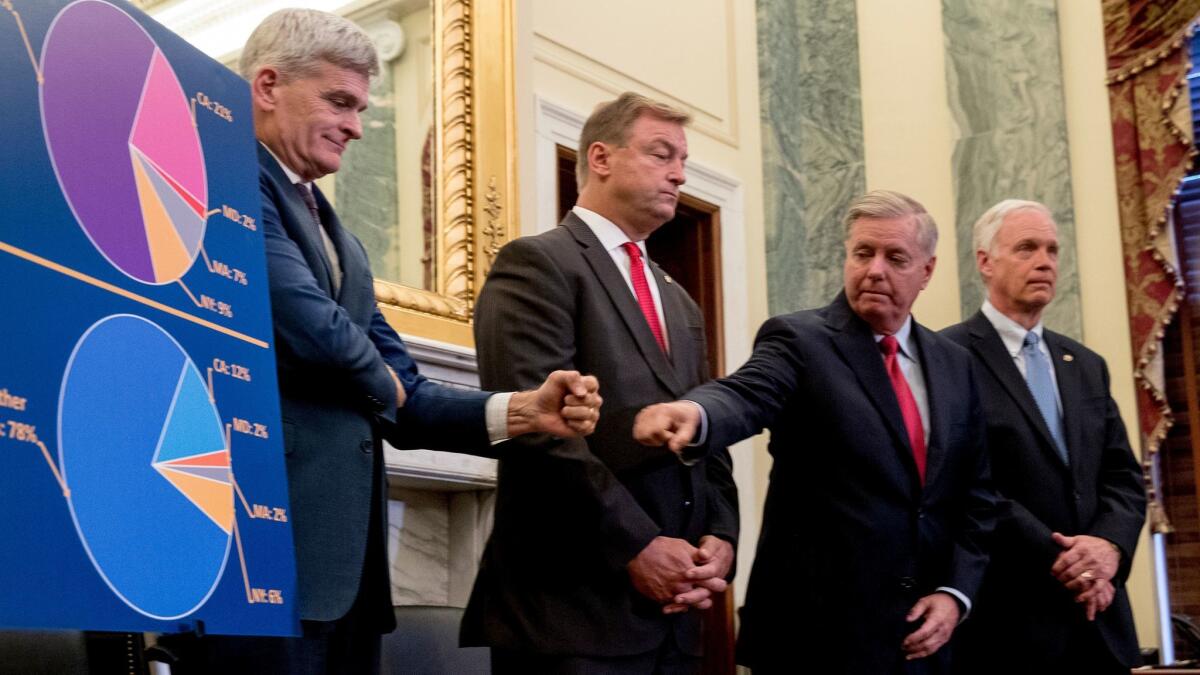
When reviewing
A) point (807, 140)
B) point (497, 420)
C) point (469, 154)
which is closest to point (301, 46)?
point (497, 420)

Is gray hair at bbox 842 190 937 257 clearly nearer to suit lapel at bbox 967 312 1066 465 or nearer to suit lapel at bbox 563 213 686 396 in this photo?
suit lapel at bbox 967 312 1066 465

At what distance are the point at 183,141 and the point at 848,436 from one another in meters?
1.50

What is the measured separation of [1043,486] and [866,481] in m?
0.65

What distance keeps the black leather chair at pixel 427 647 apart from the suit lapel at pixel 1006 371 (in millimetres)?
1383

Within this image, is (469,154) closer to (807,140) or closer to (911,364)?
(911,364)

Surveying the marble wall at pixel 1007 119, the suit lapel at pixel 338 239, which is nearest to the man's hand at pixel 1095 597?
the suit lapel at pixel 338 239

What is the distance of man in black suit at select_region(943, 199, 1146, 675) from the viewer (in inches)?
121

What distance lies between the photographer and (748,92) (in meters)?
6.19

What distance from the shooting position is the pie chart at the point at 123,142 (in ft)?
5.02

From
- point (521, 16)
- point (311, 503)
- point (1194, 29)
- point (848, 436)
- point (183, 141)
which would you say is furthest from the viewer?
point (1194, 29)

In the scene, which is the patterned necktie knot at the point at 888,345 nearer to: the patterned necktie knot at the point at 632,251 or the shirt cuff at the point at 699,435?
the patterned necktie knot at the point at 632,251

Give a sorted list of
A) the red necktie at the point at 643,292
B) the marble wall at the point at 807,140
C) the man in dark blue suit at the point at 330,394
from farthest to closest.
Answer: the marble wall at the point at 807,140 → the red necktie at the point at 643,292 → the man in dark blue suit at the point at 330,394

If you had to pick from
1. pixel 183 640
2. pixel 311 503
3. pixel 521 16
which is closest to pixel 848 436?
pixel 311 503

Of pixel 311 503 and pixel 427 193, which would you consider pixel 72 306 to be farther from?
pixel 427 193
